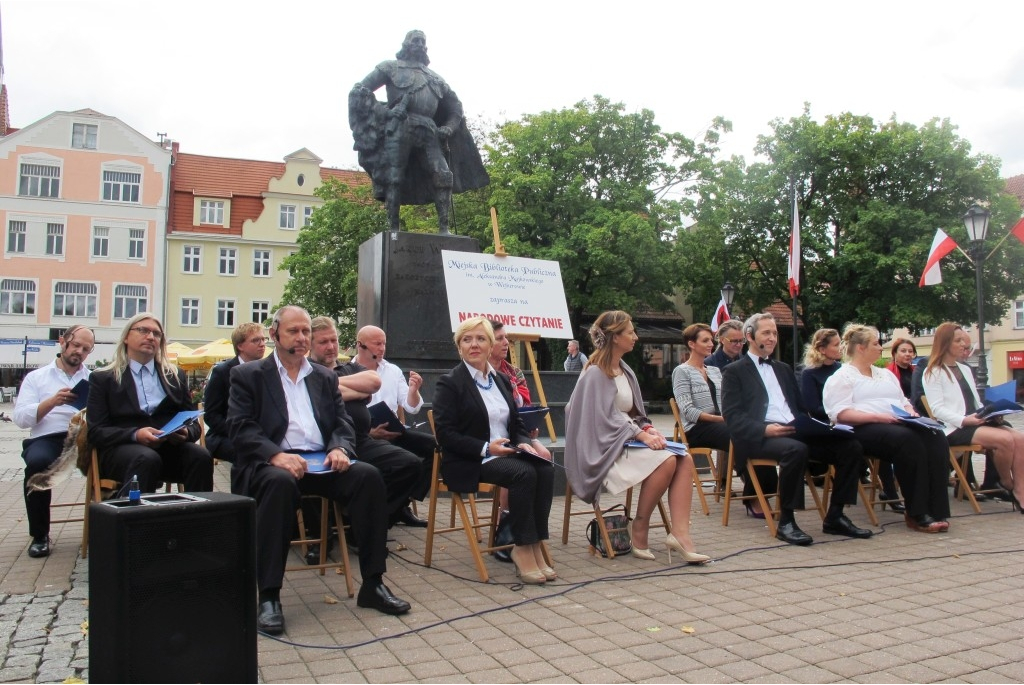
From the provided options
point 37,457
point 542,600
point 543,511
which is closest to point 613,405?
point 543,511

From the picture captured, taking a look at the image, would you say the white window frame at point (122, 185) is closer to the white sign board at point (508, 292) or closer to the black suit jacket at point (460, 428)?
the white sign board at point (508, 292)

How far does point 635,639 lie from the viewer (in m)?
3.51

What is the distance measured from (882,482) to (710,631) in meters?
4.34

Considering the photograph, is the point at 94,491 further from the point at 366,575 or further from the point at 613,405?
the point at 613,405

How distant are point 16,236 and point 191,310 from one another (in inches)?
341

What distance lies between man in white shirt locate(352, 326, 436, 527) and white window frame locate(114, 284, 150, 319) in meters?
38.7

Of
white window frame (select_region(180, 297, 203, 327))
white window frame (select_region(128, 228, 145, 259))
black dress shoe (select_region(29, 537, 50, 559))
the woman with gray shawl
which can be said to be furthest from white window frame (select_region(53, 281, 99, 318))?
the woman with gray shawl

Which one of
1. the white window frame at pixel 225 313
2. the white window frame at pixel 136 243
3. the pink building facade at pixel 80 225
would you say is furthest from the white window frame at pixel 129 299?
the white window frame at pixel 225 313

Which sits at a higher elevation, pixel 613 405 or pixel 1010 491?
pixel 613 405

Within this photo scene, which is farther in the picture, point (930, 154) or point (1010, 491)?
point (930, 154)

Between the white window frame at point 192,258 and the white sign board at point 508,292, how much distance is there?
3822 cm

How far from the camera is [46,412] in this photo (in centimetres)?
539

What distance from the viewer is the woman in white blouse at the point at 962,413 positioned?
6.90 meters

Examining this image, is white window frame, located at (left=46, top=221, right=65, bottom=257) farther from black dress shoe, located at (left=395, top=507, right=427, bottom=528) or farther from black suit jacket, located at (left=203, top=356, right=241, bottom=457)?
black suit jacket, located at (left=203, top=356, right=241, bottom=457)
